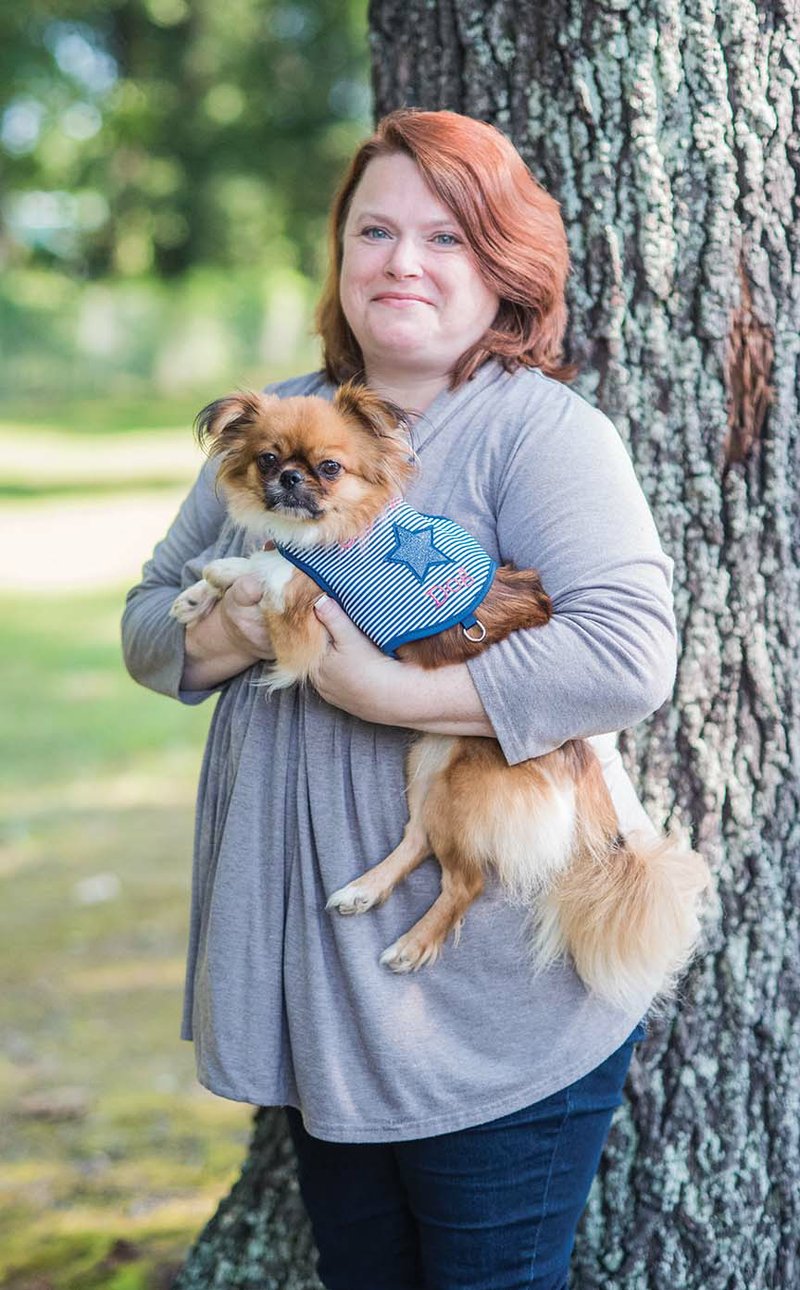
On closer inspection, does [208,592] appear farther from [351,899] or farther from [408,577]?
[351,899]

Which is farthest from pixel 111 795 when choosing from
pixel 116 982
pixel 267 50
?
pixel 267 50

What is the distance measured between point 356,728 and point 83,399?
74.4 ft

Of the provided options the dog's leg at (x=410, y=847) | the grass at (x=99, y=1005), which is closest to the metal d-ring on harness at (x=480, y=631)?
the dog's leg at (x=410, y=847)

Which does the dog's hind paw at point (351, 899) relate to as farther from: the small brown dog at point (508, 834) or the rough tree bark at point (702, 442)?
the rough tree bark at point (702, 442)

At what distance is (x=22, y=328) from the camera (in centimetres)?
2306

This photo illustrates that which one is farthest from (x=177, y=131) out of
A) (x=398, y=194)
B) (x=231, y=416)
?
(x=398, y=194)

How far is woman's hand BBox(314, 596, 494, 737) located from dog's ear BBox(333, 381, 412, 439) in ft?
1.16

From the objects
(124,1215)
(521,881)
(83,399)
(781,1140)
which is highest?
(521,881)

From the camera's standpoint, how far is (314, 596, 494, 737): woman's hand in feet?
6.45

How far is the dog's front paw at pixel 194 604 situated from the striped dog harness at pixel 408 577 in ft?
0.71

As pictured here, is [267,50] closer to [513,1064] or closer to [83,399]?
[83,399]

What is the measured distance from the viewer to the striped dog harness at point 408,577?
2.01 metres

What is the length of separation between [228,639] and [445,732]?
430mm

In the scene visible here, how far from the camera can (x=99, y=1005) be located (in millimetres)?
4539
